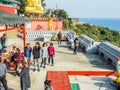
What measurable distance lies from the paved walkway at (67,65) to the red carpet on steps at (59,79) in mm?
391

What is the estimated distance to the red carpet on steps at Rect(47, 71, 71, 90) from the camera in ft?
42.5

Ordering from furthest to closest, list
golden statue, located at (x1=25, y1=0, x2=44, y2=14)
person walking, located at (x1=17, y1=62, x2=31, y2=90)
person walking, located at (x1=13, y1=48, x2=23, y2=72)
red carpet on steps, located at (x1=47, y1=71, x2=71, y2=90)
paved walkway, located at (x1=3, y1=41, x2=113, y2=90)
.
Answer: golden statue, located at (x1=25, y1=0, x2=44, y2=14) < person walking, located at (x1=13, y1=48, x2=23, y2=72) < paved walkway, located at (x1=3, y1=41, x2=113, y2=90) < red carpet on steps, located at (x1=47, y1=71, x2=71, y2=90) < person walking, located at (x1=17, y1=62, x2=31, y2=90)

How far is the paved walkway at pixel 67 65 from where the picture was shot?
13.5 metres

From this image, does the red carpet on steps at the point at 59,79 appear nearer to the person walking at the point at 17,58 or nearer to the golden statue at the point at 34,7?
the person walking at the point at 17,58

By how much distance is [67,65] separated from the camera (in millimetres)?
17656

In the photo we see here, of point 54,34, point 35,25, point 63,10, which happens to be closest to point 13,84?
point 54,34

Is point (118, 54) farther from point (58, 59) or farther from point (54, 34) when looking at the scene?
point (54, 34)

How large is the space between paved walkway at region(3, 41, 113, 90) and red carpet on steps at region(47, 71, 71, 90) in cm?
39

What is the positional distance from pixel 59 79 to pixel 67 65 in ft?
11.6

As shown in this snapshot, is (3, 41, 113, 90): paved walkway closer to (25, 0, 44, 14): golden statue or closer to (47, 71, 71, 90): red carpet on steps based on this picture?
(47, 71, 71, 90): red carpet on steps

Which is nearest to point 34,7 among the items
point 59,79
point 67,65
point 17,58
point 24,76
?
point 67,65

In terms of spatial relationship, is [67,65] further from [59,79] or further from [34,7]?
[34,7]

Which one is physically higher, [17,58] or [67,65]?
[17,58]

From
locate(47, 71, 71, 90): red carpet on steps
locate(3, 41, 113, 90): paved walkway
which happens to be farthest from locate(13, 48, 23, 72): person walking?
locate(47, 71, 71, 90): red carpet on steps
